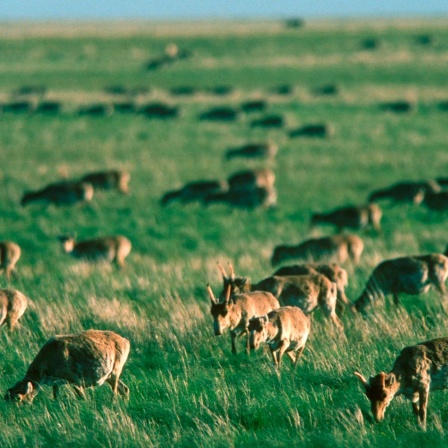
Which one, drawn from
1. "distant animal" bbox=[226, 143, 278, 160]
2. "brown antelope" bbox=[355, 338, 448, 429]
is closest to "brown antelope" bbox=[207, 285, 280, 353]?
"brown antelope" bbox=[355, 338, 448, 429]

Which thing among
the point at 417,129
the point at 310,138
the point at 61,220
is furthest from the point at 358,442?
the point at 417,129

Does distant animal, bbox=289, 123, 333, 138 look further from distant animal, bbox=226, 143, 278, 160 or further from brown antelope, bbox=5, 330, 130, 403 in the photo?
→ brown antelope, bbox=5, 330, 130, 403

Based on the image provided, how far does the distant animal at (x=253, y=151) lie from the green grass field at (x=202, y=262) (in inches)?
10.8

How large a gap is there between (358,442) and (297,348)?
2.43m

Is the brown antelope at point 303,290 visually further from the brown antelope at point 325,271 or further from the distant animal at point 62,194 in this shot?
the distant animal at point 62,194

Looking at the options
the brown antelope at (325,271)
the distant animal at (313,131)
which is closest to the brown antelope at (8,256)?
the brown antelope at (325,271)

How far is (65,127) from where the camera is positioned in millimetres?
40656

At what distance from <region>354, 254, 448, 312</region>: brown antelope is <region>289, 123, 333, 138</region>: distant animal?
24072mm

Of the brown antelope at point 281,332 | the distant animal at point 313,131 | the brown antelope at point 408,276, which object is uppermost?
the brown antelope at point 281,332

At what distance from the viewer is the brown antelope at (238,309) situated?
9195 mm

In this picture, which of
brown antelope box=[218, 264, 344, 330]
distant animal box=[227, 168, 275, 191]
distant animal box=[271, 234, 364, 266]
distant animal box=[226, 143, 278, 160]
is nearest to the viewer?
brown antelope box=[218, 264, 344, 330]

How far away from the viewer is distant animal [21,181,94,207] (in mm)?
23375

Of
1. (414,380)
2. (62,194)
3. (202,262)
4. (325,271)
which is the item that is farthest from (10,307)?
(62,194)

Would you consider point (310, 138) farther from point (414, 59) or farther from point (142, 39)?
point (142, 39)
